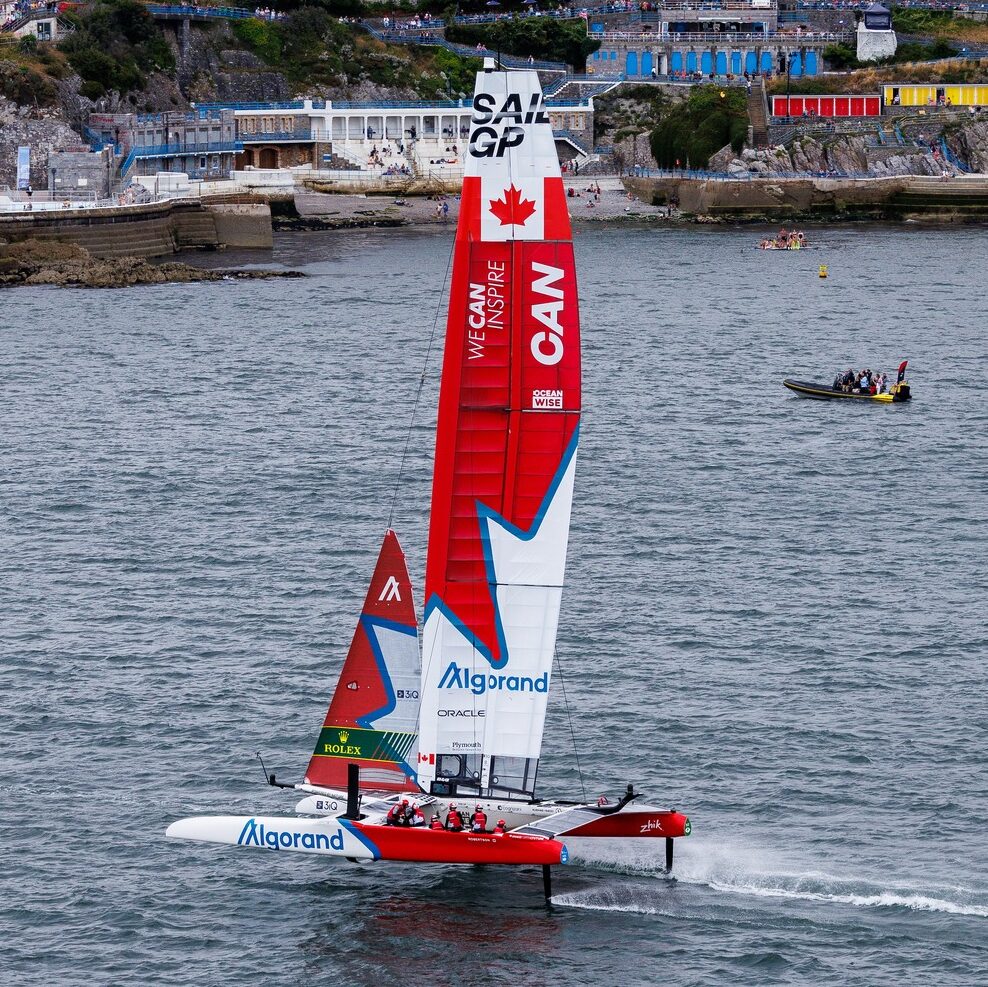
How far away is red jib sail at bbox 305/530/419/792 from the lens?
36531 millimetres

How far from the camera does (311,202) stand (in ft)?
552

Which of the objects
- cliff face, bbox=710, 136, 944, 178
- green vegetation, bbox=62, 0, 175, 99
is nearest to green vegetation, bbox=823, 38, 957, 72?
cliff face, bbox=710, 136, 944, 178

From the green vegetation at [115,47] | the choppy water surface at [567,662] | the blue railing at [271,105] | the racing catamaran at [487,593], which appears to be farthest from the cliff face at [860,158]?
the racing catamaran at [487,593]

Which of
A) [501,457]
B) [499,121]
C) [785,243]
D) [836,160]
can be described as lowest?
[785,243]

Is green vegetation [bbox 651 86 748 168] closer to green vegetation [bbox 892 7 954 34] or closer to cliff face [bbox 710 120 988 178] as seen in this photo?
cliff face [bbox 710 120 988 178]

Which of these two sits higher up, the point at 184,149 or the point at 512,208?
the point at 512,208

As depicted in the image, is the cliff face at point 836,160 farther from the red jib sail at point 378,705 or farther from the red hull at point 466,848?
the red hull at point 466,848

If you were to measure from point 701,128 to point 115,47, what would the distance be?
2056 inches

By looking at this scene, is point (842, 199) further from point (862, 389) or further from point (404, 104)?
point (862, 389)

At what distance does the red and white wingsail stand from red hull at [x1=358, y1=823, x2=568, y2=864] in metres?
1.59

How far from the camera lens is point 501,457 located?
34719 millimetres

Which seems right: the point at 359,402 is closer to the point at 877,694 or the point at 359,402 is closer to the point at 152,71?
the point at 877,694

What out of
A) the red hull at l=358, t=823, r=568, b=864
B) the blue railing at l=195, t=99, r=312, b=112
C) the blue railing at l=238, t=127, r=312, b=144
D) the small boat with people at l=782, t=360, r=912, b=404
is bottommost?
the red hull at l=358, t=823, r=568, b=864

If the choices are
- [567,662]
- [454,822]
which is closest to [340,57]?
[567,662]
